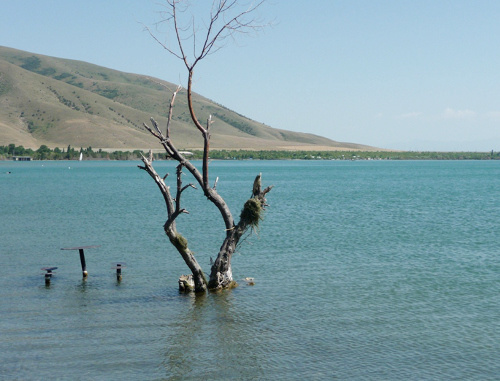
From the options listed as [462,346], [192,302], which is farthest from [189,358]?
[462,346]

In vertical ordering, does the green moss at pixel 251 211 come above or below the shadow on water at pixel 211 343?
above

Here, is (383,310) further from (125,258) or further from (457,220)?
(457,220)

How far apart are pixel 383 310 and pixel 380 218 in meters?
26.3

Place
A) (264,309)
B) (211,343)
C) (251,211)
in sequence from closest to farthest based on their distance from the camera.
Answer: (211,343) < (264,309) < (251,211)

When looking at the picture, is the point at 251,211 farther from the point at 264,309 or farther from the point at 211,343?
the point at 211,343

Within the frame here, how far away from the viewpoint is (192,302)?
18250 mm

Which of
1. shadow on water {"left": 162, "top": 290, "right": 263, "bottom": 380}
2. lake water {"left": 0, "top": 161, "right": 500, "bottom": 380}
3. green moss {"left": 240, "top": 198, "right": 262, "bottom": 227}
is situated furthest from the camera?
green moss {"left": 240, "top": 198, "right": 262, "bottom": 227}

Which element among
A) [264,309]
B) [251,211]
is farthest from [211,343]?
[251,211]

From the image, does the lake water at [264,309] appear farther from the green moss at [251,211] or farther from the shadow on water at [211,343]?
the green moss at [251,211]

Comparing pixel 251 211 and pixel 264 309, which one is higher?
pixel 251 211

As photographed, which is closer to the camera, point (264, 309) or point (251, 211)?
point (264, 309)

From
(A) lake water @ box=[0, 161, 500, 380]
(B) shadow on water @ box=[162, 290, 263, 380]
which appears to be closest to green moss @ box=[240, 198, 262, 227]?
(A) lake water @ box=[0, 161, 500, 380]

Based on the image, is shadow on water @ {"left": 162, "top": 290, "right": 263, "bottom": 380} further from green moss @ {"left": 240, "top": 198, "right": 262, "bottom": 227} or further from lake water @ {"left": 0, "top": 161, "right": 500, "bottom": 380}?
green moss @ {"left": 240, "top": 198, "right": 262, "bottom": 227}

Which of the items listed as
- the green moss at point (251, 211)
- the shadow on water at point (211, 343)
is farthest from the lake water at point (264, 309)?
the green moss at point (251, 211)
